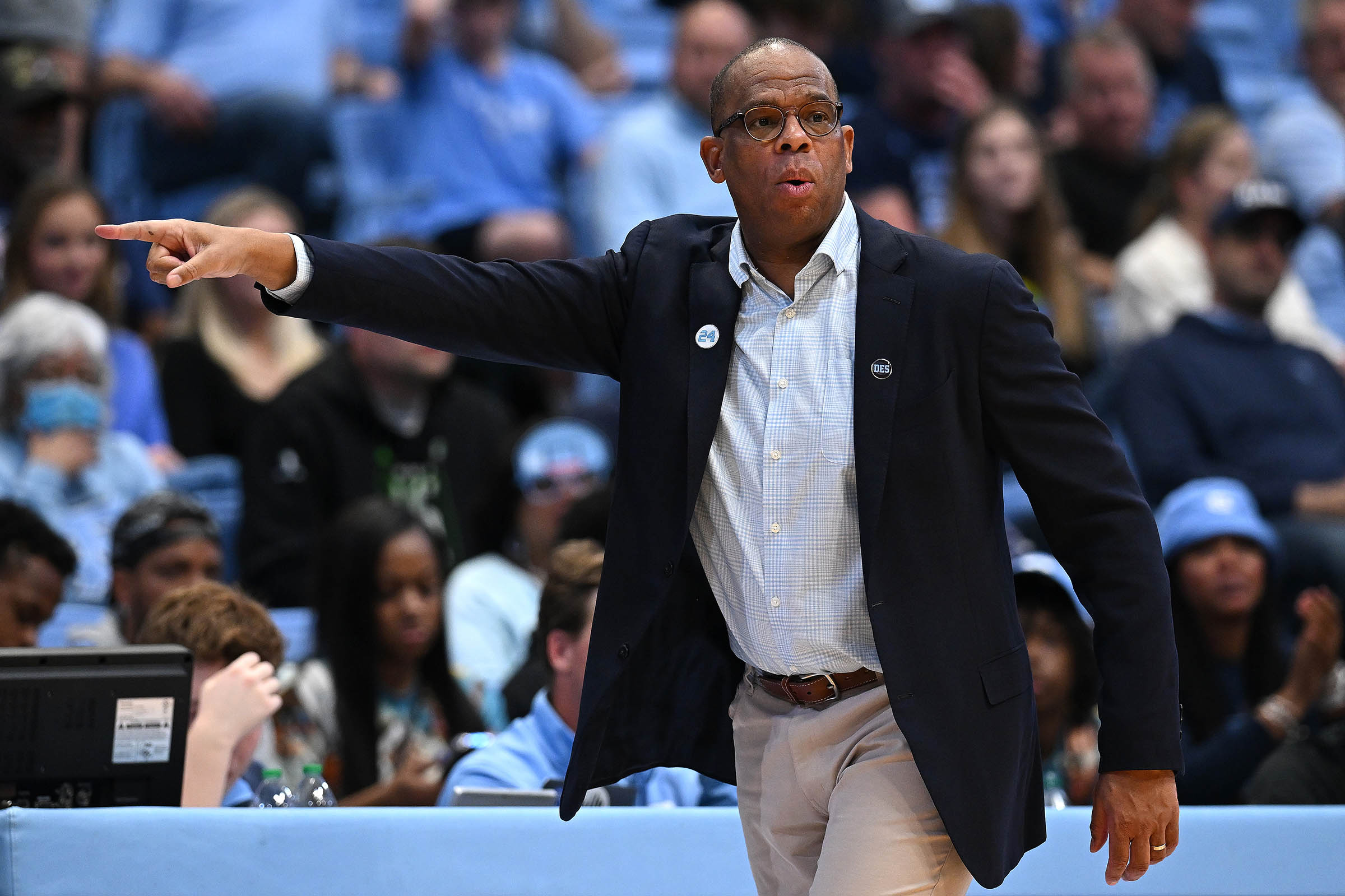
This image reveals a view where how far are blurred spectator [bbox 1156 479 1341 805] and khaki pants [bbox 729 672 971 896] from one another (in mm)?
2451

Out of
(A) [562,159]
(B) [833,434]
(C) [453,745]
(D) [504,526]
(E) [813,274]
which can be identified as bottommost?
(C) [453,745]

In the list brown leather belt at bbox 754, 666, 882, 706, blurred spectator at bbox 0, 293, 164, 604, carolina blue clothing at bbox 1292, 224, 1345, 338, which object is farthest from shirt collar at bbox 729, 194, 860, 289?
carolina blue clothing at bbox 1292, 224, 1345, 338

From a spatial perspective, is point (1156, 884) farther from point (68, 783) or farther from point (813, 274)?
point (68, 783)

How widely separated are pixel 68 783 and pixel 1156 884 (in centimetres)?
209

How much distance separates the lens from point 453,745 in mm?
4410

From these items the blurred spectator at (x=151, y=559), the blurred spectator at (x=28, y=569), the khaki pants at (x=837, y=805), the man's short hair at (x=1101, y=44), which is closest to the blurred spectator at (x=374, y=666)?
the blurred spectator at (x=151, y=559)

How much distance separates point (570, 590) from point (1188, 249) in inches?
163

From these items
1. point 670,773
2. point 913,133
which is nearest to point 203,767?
point 670,773

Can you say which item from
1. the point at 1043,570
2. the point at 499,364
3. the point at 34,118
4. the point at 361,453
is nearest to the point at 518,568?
the point at 361,453

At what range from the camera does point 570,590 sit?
13.0 feet

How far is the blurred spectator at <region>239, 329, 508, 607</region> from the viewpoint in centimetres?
552

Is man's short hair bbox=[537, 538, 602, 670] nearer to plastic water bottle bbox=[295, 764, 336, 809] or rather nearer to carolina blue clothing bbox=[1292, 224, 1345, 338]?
plastic water bottle bbox=[295, 764, 336, 809]

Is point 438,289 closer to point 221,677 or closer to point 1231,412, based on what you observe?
point 221,677

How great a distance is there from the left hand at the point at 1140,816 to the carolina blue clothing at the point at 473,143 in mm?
5286
